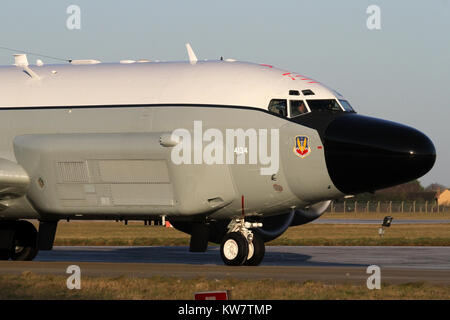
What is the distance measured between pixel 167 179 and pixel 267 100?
3143 mm

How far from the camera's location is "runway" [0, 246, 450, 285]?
70.3 ft

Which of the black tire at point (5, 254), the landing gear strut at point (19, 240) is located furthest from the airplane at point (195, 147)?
the black tire at point (5, 254)

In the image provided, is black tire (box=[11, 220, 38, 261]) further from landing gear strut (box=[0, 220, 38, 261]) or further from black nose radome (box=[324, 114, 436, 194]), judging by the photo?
black nose radome (box=[324, 114, 436, 194])

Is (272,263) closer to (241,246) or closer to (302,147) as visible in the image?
(241,246)

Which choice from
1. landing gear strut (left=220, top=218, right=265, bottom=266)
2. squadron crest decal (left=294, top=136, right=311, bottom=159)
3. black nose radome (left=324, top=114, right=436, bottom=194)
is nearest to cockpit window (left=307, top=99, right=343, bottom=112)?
black nose radome (left=324, top=114, right=436, bottom=194)

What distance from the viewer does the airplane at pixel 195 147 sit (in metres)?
23.1

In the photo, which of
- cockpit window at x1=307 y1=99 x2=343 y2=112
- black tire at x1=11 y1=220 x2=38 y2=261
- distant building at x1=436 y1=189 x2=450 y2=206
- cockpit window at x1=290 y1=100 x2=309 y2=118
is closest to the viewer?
cockpit window at x1=290 y1=100 x2=309 y2=118

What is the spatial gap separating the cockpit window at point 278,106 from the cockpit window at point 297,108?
0.19 metres

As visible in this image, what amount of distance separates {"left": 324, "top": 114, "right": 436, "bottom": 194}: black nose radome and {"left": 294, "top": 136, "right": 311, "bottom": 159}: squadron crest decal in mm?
476

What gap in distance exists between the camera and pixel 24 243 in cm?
2834

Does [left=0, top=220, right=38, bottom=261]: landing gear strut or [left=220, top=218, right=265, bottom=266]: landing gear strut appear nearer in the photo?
[left=220, top=218, right=265, bottom=266]: landing gear strut

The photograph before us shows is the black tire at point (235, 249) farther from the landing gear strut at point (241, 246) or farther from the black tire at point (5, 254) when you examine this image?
the black tire at point (5, 254)

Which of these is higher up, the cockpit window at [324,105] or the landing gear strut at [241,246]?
the cockpit window at [324,105]
